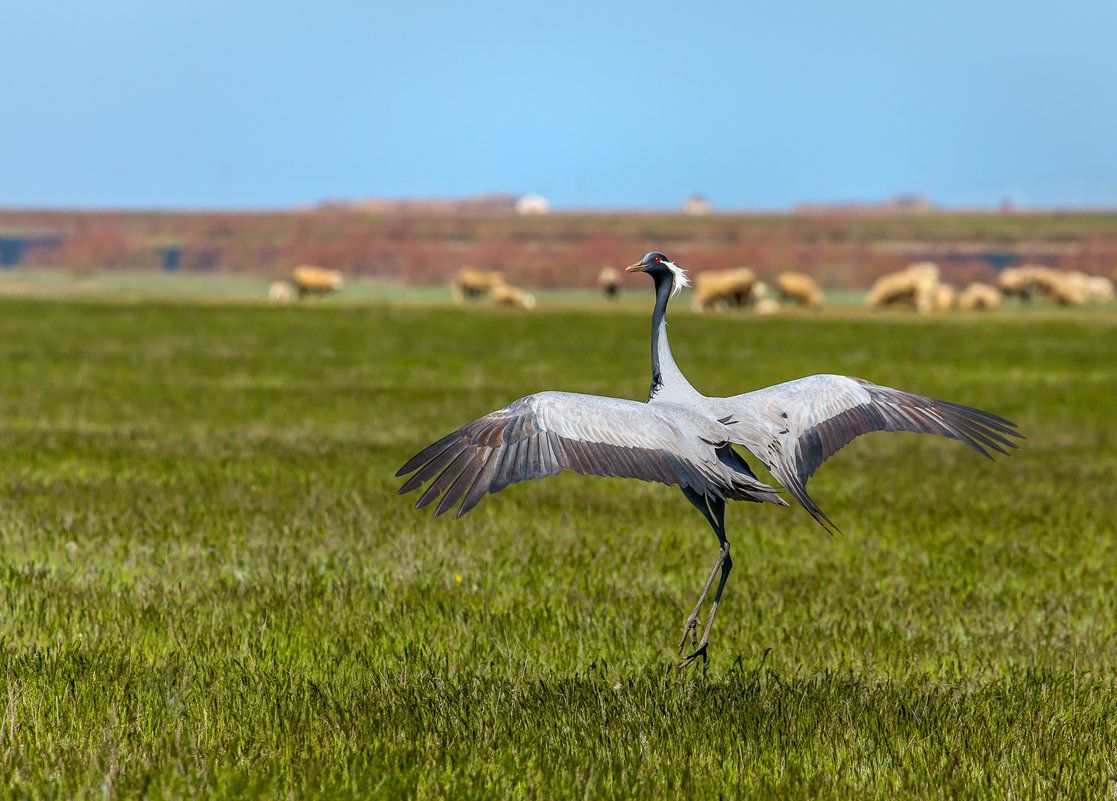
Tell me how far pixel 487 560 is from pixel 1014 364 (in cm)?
2502

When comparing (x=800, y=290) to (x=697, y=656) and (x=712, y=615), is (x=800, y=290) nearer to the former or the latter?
(x=697, y=656)

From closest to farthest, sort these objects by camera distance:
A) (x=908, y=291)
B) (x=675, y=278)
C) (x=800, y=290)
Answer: (x=675, y=278) → (x=908, y=291) → (x=800, y=290)

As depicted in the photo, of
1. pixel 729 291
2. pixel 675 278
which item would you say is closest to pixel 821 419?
pixel 675 278

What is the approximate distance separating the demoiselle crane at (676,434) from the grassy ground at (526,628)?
903 mm

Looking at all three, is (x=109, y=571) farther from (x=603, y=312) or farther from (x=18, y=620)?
(x=603, y=312)

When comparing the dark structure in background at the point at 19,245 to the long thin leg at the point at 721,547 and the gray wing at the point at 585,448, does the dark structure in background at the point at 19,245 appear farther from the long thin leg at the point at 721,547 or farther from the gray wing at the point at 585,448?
the gray wing at the point at 585,448

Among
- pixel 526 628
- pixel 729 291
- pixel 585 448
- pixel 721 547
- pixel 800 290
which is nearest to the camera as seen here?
pixel 585 448

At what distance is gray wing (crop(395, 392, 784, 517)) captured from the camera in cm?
556

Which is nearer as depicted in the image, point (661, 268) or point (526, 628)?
point (661, 268)

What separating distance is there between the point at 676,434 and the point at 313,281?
68.4 meters

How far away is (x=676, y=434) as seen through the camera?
590cm

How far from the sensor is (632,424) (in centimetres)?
582

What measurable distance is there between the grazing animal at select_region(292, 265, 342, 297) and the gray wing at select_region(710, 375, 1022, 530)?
66660 mm

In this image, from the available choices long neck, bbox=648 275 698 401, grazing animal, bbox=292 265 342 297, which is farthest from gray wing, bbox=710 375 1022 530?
grazing animal, bbox=292 265 342 297
